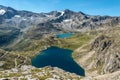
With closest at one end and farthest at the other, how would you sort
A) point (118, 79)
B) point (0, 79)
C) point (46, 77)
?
point (0, 79) → point (46, 77) → point (118, 79)

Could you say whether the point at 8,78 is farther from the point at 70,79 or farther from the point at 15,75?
the point at 70,79

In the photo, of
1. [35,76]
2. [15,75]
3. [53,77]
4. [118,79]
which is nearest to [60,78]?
[53,77]

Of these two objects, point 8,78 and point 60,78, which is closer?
point 8,78

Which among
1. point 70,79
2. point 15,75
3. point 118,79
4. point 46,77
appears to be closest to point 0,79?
point 15,75

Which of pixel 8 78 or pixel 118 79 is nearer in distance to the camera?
pixel 8 78

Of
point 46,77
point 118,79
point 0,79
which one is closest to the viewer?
point 0,79

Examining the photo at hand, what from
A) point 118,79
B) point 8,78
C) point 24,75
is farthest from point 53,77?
point 118,79

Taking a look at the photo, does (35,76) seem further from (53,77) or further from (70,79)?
(70,79)
